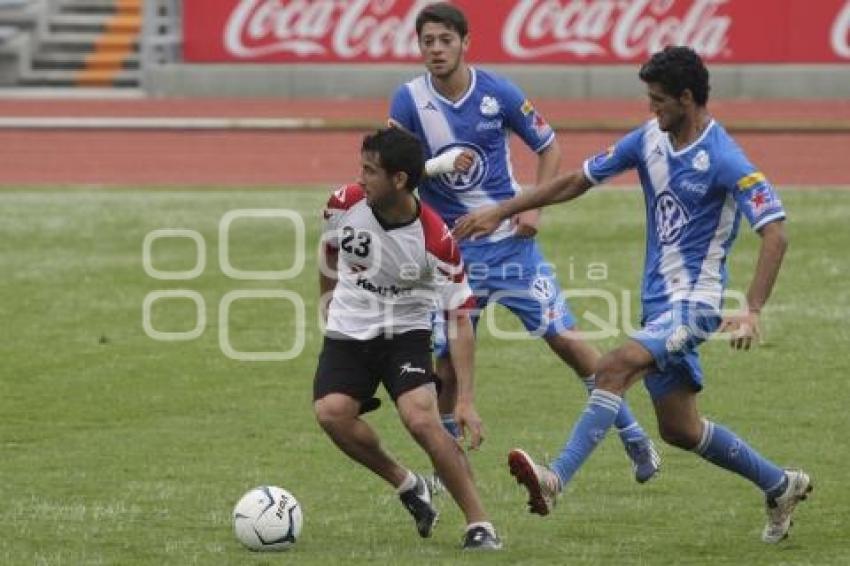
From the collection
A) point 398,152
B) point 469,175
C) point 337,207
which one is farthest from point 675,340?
point 469,175

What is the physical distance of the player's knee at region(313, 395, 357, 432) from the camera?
868 centimetres

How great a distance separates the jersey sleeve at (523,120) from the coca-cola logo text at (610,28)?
73.3ft

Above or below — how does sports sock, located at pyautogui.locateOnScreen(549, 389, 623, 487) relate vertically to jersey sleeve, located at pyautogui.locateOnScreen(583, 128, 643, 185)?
below

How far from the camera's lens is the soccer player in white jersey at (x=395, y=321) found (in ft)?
28.2

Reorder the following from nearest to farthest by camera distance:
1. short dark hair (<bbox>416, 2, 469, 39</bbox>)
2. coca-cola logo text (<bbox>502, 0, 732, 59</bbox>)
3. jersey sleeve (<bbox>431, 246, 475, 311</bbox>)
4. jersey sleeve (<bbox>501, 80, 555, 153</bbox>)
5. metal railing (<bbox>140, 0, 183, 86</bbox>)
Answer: jersey sleeve (<bbox>431, 246, 475, 311</bbox>) < short dark hair (<bbox>416, 2, 469, 39</bbox>) < jersey sleeve (<bbox>501, 80, 555, 153</bbox>) < coca-cola logo text (<bbox>502, 0, 732, 59</bbox>) < metal railing (<bbox>140, 0, 183, 86</bbox>)

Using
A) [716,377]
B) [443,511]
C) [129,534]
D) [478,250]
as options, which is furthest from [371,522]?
[716,377]

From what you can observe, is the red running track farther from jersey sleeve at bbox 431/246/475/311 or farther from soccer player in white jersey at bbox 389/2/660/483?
jersey sleeve at bbox 431/246/475/311

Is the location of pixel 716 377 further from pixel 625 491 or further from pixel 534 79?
pixel 534 79

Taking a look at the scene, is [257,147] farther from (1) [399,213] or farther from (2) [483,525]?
(2) [483,525]

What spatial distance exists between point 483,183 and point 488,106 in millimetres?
394

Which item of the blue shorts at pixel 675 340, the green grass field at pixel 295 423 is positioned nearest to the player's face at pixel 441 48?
the blue shorts at pixel 675 340

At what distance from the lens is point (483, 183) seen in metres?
10.4

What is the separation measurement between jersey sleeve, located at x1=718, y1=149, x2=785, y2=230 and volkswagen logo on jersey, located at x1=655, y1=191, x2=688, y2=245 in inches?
9.6

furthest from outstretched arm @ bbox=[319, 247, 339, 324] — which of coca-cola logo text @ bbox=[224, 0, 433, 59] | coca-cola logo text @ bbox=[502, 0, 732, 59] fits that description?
coca-cola logo text @ bbox=[224, 0, 433, 59]
